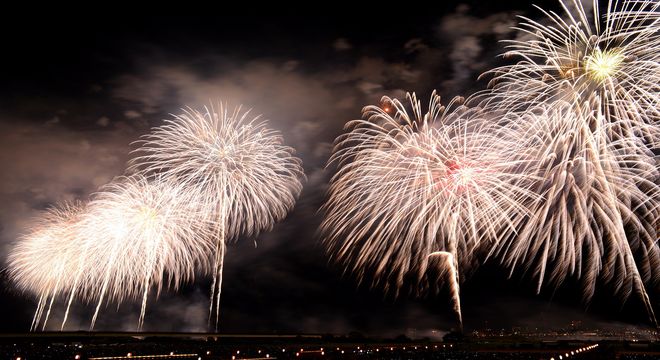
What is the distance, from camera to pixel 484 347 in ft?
184

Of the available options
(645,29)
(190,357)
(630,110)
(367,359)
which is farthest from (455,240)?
(190,357)

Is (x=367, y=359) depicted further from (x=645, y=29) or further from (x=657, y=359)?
(x=645, y=29)

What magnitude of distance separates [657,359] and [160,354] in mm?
41405

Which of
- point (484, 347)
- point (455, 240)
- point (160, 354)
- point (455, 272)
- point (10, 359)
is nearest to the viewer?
point (10, 359)

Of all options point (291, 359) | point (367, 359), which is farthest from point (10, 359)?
point (367, 359)

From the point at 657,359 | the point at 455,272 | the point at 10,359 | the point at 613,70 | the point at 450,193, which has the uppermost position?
the point at 613,70

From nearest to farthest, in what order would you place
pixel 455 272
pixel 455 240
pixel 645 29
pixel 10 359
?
pixel 645 29
pixel 10 359
pixel 455 240
pixel 455 272

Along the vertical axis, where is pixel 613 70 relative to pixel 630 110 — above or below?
above

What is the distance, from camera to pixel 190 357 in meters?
37.3

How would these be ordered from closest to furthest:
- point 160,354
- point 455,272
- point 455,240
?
point 455,240, point 455,272, point 160,354

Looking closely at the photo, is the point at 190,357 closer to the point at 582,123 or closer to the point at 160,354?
the point at 160,354

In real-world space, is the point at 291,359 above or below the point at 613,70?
below

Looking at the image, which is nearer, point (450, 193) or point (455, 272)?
point (450, 193)

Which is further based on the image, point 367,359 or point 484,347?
point 484,347
